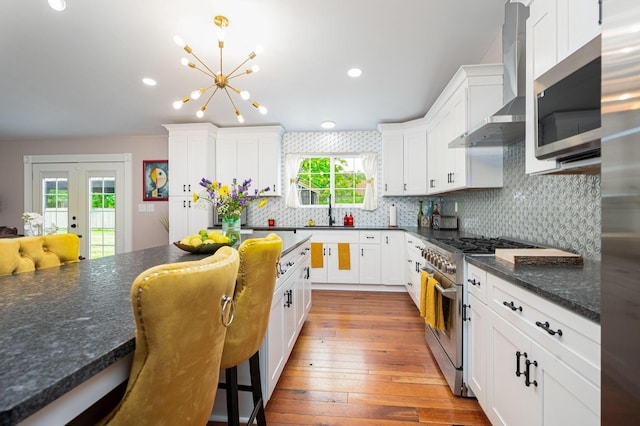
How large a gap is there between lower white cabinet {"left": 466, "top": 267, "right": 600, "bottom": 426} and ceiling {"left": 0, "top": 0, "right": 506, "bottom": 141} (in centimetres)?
189

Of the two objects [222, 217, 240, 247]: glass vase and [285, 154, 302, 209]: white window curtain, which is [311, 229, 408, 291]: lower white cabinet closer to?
[285, 154, 302, 209]: white window curtain

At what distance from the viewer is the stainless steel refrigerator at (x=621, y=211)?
1.81ft

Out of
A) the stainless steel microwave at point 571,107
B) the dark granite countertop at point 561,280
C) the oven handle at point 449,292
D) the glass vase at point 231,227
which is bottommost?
the oven handle at point 449,292

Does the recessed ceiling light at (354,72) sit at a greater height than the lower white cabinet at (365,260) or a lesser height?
greater

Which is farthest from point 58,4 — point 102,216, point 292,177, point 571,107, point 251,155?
point 102,216

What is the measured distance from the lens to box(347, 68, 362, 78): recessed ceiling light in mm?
2936

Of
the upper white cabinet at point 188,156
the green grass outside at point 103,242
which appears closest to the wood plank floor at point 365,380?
the upper white cabinet at point 188,156

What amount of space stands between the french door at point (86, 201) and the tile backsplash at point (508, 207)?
2.42 m

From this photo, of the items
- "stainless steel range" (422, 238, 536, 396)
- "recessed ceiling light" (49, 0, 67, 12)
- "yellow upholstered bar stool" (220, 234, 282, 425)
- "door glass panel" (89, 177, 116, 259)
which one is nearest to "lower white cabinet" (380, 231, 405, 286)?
"stainless steel range" (422, 238, 536, 396)

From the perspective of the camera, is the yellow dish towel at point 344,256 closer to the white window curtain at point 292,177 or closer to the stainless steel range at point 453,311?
the white window curtain at point 292,177

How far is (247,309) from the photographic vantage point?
1122 millimetres

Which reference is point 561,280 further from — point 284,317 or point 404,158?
point 404,158

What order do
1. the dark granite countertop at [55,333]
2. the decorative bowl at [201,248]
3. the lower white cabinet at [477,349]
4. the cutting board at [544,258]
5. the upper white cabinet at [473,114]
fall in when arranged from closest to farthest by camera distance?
the dark granite countertop at [55,333] → the cutting board at [544,258] → the lower white cabinet at [477,349] → the decorative bowl at [201,248] → the upper white cabinet at [473,114]

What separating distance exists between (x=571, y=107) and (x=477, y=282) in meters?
0.96
